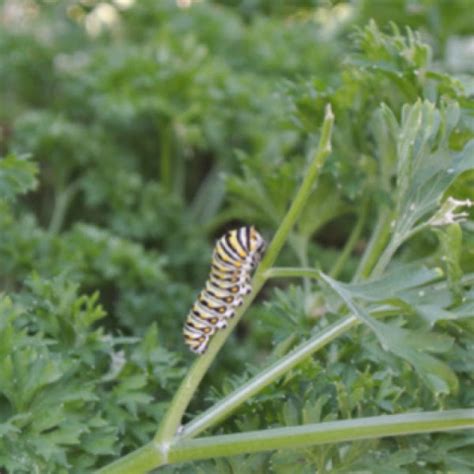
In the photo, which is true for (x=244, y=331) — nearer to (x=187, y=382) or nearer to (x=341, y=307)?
(x=341, y=307)

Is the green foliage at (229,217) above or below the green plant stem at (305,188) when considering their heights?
below

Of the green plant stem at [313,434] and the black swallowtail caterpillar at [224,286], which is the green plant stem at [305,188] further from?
the green plant stem at [313,434]

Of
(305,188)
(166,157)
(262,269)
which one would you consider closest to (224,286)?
(262,269)

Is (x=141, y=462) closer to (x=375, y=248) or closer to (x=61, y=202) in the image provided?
(x=375, y=248)

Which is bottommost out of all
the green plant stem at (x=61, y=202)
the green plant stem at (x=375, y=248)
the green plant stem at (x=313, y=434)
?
the green plant stem at (x=61, y=202)

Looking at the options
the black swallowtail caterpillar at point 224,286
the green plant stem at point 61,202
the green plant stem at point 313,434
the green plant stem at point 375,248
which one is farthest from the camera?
the green plant stem at point 61,202

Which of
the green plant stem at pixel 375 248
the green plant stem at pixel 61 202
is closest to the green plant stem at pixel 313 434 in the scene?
the green plant stem at pixel 375 248

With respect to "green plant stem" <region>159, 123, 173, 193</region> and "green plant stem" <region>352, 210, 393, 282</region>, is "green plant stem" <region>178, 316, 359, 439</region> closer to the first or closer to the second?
"green plant stem" <region>352, 210, 393, 282</region>
